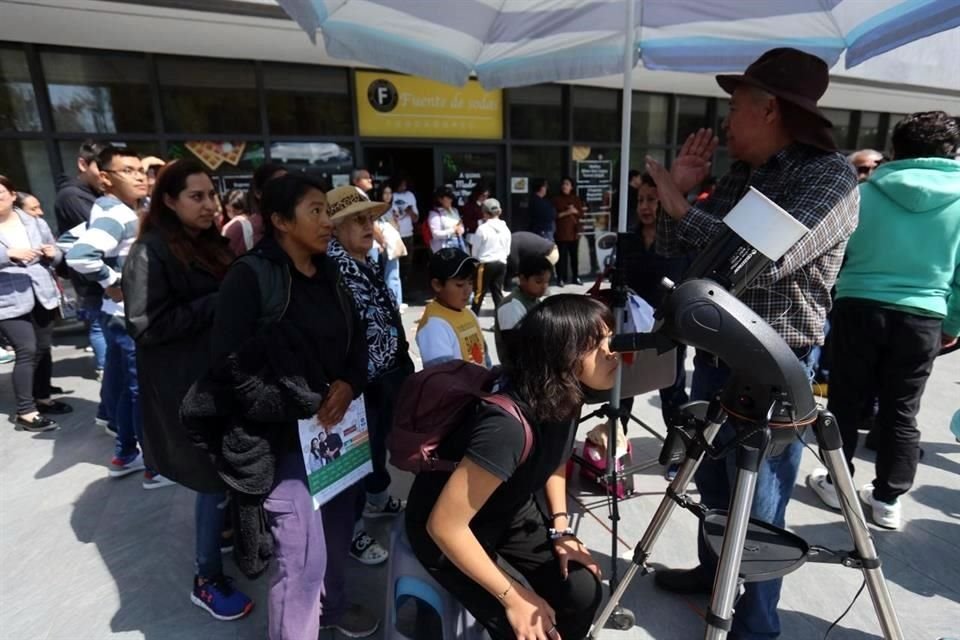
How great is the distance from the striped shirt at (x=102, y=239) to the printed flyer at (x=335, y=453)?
1748 millimetres

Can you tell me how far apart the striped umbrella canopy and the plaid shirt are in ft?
3.17

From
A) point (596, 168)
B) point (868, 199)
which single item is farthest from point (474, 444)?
point (596, 168)

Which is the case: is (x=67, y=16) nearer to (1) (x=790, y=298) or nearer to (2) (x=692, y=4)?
(2) (x=692, y=4)

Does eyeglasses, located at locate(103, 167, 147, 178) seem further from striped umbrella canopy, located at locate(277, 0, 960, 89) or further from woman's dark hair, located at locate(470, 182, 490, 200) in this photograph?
woman's dark hair, located at locate(470, 182, 490, 200)

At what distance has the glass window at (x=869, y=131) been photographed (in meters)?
11.6

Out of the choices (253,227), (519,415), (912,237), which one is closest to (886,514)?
(912,237)

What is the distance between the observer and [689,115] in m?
9.70

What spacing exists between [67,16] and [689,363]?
254 inches

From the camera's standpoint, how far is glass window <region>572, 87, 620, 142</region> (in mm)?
8588

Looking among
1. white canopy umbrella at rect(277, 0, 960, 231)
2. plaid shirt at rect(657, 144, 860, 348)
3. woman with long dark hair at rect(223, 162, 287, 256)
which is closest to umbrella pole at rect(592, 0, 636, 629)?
white canopy umbrella at rect(277, 0, 960, 231)

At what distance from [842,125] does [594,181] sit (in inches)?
266

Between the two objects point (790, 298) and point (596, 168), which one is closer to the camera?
point (790, 298)

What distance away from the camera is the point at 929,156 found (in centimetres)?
221

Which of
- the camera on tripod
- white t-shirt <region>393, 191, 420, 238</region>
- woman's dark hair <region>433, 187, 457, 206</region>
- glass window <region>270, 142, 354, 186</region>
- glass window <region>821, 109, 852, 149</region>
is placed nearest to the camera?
the camera on tripod
